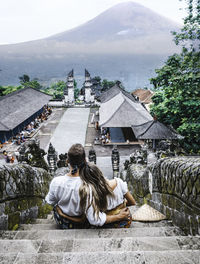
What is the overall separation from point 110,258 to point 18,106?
27.0 m

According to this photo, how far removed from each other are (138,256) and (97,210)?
0.83m

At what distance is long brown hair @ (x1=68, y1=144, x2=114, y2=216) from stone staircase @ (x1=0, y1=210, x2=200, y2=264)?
0.37 meters

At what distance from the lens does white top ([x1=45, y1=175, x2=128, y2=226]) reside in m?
2.58

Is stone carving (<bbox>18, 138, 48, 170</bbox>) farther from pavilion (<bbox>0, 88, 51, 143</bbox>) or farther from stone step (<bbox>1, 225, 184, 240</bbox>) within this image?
pavilion (<bbox>0, 88, 51, 143</bbox>)

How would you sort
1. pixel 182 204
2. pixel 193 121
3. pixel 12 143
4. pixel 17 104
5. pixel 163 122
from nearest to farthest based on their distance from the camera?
pixel 182 204, pixel 193 121, pixel 163 122, pixel 12 143, pixel 17 104

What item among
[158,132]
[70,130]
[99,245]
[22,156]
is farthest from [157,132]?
[99,245]

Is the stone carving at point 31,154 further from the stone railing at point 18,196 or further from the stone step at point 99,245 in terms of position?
the stone step at point 99,245

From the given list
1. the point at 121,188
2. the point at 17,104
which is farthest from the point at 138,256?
the point at 17,104

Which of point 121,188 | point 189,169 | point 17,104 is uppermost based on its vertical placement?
point 17,104

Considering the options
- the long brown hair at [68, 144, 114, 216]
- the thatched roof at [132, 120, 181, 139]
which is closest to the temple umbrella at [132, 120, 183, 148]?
the thatched roof at [132, 120, 181, 139]

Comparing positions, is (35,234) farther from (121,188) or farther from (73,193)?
(121,188)

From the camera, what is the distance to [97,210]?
2545 millimetres

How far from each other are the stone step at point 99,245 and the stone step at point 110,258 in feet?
0.98

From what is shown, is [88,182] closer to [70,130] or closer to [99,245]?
[99,245]
